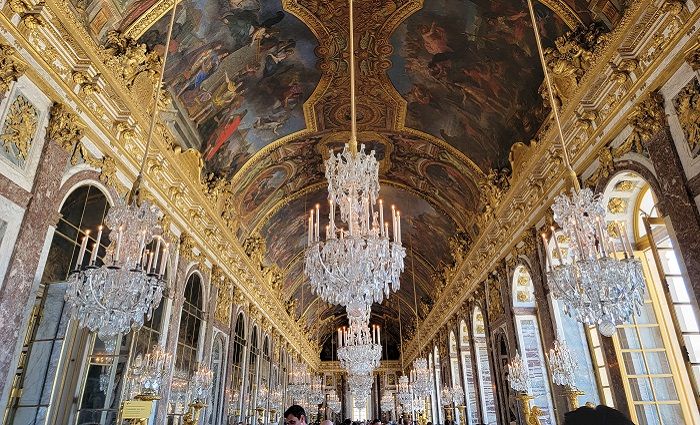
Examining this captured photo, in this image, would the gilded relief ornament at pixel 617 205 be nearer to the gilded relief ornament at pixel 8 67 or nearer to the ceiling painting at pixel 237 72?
the ceiling painting at pixel 237 72

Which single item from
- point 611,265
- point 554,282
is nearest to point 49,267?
point 554,282

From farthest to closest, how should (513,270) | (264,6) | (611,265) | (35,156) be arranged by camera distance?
(513,270) → (264,6) → (35,156) → (611,265)

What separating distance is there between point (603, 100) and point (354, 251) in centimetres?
490

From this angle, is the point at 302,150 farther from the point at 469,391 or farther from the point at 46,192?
the point at 469,391

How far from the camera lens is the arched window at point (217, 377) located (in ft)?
38.0

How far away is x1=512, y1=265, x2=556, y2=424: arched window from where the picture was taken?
385 inches

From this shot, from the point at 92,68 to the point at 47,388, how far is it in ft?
14.5

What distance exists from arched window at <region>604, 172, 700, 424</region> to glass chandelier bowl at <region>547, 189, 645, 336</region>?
1786 millimetres

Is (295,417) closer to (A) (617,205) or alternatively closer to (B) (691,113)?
(B) (691,113)

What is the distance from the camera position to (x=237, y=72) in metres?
10.1

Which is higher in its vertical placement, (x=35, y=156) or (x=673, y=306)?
(x=35, y=156)

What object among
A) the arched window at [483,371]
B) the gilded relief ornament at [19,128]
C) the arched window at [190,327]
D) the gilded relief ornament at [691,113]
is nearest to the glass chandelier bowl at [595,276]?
the gilded relief ornament at [691,113]

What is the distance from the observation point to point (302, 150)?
47.5ft

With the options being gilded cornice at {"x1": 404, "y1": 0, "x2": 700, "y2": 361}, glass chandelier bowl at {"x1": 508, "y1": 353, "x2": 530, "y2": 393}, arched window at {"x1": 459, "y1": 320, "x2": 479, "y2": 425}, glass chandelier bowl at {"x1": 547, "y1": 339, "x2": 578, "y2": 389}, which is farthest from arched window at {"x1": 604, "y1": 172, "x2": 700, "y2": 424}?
arched window at {"x1": 459, "y1": 320, "x2": 479, "y2": 425}
